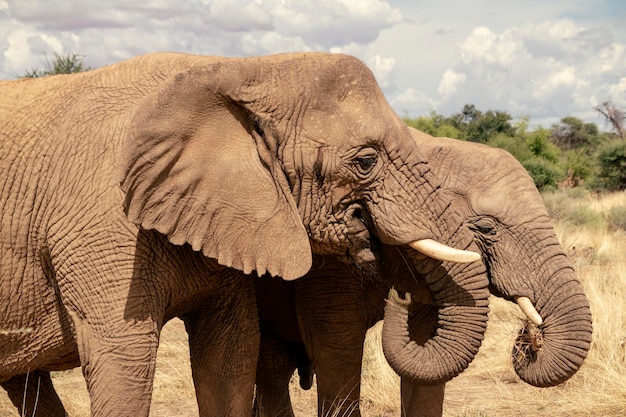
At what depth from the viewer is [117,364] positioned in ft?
13.8

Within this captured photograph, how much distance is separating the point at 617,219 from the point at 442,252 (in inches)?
Result: 590

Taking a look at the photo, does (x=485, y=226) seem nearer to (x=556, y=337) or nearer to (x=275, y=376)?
(x=556, y=337)

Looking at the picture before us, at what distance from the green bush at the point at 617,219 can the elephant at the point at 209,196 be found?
47.5 ft

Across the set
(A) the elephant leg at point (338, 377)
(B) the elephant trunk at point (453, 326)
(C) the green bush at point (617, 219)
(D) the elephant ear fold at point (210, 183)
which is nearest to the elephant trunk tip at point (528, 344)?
(B) the elephant trunk at point (453, 326)

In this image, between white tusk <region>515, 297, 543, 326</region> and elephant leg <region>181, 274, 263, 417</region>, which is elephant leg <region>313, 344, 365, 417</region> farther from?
white tusk <region>515, 297, 543, 326</region>

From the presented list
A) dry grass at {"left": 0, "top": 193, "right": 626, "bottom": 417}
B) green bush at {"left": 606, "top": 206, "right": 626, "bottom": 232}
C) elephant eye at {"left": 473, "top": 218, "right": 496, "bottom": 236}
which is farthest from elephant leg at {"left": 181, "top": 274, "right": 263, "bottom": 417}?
green bush at {"left": 606, "top": 206, "right": 626, "bottom": 232}

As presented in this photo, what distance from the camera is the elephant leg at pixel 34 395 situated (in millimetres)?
5871

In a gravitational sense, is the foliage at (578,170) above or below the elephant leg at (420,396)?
below

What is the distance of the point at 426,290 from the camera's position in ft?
15.0

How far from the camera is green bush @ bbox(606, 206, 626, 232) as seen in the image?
17.8 m

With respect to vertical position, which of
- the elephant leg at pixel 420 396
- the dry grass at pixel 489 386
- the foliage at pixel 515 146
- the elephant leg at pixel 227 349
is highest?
the elephant leg at pixel 227 349

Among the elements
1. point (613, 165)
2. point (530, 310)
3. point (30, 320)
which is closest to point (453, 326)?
point (530, 310)

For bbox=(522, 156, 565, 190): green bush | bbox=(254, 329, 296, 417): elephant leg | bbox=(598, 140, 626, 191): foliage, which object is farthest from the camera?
bbox=(598, 140, 626, 191): foliage

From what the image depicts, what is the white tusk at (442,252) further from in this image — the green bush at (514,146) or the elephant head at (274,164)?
the green bush at (514,146)
